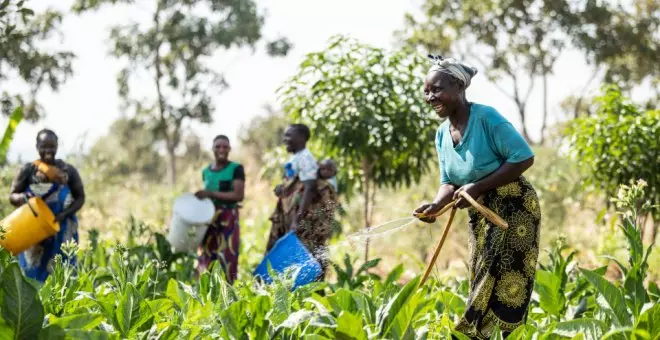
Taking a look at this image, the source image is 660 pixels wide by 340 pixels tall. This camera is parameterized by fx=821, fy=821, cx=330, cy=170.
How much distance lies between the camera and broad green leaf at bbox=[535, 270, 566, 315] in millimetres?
4328

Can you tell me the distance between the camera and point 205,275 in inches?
163

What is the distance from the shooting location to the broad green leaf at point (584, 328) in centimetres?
336

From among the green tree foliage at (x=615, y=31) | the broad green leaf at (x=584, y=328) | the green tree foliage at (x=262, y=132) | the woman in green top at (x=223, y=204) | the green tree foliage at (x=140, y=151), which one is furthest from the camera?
the green tree foliage at (x=140, y=151)

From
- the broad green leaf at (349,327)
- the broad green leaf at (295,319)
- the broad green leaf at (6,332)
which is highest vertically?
the broad green leaf at (6,332)

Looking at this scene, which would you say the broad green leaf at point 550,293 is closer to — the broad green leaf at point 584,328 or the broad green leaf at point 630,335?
the broad green leaf at point 584,328

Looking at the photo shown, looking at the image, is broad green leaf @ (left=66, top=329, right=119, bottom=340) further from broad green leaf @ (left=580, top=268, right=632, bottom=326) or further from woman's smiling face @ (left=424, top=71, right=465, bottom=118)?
broad green leaf @ (left=580, top=268, right=632, bottom=326)

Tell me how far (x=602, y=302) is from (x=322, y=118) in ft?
Result: 11.7

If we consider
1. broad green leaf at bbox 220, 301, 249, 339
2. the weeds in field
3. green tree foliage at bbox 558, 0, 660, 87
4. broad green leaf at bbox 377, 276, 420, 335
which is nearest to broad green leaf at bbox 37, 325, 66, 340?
the weeds in field

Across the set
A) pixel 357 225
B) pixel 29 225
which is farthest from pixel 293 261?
pixel 357 225

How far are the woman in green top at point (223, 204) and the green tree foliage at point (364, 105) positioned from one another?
884 mm

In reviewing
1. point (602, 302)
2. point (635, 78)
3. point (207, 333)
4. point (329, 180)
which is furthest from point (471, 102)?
point (635, 78)

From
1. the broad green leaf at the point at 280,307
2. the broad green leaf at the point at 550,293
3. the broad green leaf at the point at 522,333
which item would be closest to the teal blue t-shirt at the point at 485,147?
the broad green leaf at the point at 522,333

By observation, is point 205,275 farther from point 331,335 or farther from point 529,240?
point 529,240

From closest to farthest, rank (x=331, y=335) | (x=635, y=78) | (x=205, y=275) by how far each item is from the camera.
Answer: (x=331, y=335) → (x=205, y=275) → (x=635, y=78)
